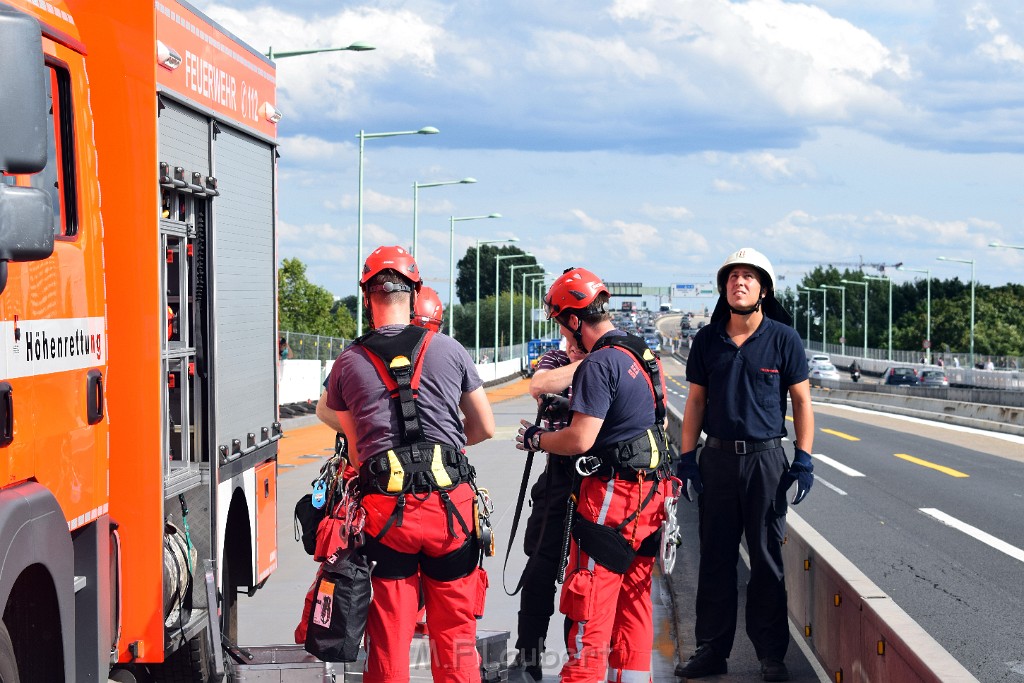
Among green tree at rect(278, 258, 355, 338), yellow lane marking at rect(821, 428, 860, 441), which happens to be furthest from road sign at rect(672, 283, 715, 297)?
yellow lane marking at rect(821, 428, 860, 441)

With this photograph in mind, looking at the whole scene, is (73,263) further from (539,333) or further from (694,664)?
(539,333)

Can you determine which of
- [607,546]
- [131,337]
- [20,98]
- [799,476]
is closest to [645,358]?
[607,546]

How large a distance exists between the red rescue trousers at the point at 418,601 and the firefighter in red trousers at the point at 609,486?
73cm

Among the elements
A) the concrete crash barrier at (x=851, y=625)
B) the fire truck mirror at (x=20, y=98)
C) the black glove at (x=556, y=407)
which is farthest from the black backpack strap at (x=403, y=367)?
the concrete crash barrier at (x=851, y=625)

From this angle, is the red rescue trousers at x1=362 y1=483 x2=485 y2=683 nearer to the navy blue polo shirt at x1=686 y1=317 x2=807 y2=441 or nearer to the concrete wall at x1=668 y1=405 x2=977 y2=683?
the concrete wall at x1=668 y1=405 x2=977 y2=683

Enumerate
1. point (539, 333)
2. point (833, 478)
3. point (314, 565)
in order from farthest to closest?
1. point (539, 333)
2. point (833, 478)
3. point (314, 565)

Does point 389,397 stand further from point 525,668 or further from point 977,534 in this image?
point 977,534

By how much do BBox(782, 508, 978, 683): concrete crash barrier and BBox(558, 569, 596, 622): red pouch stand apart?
3.72ft

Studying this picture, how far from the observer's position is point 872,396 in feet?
171

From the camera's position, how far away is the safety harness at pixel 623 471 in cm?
571

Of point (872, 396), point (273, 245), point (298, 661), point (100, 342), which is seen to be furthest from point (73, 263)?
point (872, 396)

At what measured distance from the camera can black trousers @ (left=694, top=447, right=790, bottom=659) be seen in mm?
6855

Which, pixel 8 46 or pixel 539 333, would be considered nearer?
pixel 8 46

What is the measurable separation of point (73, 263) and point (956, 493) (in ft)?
50.7
